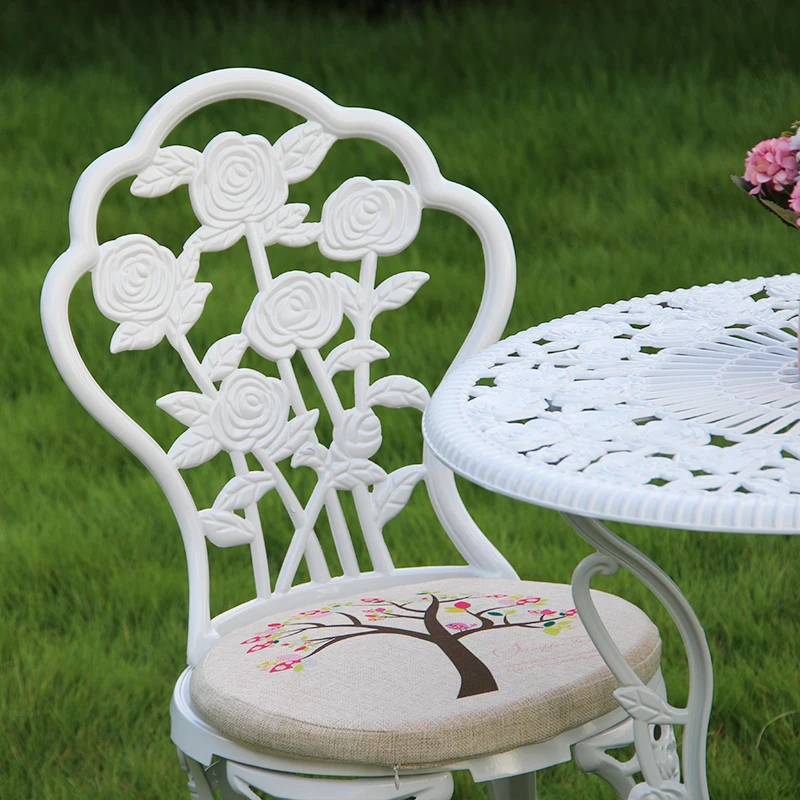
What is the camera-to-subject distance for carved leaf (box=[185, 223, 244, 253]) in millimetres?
1743

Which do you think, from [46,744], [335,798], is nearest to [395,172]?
[46,744]

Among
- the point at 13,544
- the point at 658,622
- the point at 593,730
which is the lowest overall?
the point at 658,622

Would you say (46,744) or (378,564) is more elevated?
(378,564)

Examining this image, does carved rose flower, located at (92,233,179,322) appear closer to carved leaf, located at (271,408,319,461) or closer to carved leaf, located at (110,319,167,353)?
carved leaf, located at (110,319,167,353)

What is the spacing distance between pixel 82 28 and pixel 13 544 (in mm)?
4117

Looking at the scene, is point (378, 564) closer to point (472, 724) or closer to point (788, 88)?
point (472, 724)

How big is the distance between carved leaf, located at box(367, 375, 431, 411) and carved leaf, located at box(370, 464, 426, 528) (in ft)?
0.32

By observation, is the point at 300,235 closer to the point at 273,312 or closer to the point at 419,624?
the point at 273,312

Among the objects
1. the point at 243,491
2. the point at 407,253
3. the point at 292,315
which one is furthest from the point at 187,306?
the point at 407,253

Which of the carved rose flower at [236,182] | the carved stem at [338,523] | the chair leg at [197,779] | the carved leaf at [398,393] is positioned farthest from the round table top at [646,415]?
the chair leg at [197,779]

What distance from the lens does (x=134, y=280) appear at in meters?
1.66

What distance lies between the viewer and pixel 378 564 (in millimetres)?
1815

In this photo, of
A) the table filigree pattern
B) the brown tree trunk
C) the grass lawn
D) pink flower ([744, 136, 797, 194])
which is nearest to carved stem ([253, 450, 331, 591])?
the table filigree pattern

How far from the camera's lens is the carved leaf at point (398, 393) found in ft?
6.03
